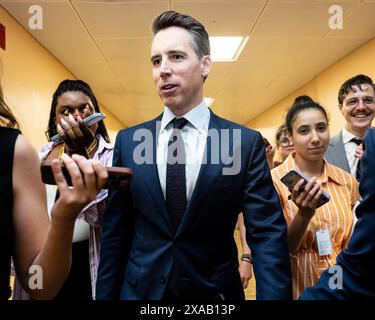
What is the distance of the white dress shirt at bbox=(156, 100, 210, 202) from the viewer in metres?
1.05

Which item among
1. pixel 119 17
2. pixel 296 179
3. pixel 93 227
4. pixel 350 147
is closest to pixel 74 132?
pixel 93 227

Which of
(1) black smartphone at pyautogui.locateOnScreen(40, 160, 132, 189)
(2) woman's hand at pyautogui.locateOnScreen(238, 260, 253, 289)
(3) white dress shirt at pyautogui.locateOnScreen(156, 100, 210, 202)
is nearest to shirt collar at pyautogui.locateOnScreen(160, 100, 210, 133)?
(3) white dress shirt at pyautogui.locateOnScreen(156, 100, 210, 202)

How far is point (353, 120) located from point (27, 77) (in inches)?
117

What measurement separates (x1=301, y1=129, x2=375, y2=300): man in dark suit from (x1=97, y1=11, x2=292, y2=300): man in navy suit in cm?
Answer: 31

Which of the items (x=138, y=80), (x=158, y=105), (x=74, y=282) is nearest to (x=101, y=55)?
(x=138, y=80)

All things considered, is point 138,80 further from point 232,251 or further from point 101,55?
point 232,251

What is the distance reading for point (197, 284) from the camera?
0.97 meters

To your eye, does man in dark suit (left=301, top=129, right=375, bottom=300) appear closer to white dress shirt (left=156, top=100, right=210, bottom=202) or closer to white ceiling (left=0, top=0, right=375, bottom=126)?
white dress shirt (left=156, top=100, right=210, bottom=202)

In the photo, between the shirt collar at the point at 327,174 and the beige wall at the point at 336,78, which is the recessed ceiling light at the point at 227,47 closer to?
the beige wall at the point at 336,78

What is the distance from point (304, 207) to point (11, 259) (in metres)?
0.90

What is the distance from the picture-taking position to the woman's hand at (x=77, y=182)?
66 centimetres

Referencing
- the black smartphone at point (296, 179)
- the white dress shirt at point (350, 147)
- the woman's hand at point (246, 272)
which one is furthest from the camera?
the white dress shirt at point (350, 147)

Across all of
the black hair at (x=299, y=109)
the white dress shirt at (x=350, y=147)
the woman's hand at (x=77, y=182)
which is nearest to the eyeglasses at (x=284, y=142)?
the white dress shirt at (x=350, y=147)

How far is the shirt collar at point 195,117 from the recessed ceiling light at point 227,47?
3.02 metres
